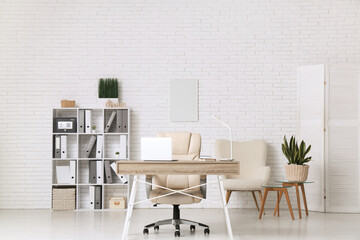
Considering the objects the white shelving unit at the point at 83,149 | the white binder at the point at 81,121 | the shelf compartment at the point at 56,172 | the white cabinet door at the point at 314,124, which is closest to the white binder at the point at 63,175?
the shelf compartment at the point at 56,172

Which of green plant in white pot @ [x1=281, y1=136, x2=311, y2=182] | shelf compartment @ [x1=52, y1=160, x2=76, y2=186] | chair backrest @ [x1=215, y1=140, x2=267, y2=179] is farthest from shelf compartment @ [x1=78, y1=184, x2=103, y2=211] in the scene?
green plant in white pot @ [x1=281, y1=136, x2=311, y2=182]

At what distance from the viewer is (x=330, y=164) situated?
22.6ft

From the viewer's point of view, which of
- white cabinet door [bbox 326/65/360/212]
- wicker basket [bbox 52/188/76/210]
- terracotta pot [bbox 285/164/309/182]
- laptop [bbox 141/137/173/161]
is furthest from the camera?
wicker basket [bbox 52/188/76/210]

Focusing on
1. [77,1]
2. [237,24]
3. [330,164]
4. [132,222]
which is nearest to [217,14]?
[237,24]

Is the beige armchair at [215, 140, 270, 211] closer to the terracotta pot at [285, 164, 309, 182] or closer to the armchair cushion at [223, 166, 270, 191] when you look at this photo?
the armchair cushion at [223, 166, 270, 191]

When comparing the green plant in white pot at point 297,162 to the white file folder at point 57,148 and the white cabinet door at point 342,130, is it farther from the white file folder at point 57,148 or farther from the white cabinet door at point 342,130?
the white file folder at point 57,148

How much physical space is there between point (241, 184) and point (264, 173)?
1.48ft

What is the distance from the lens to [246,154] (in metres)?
7.11

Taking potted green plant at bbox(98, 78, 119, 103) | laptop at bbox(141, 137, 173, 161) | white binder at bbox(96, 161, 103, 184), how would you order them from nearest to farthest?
laptop at bbox(141, 137, 173, 161) < white binder at bbox(96, 161, 103, 184) < potted green plant at bbox(98, 78, 119, 103)

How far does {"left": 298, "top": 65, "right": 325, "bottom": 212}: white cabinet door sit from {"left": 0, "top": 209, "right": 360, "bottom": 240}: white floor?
12.7 inches

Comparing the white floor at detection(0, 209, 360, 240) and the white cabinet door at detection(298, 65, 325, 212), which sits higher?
the white cabinet door at detection(298, 65, 325, 212)

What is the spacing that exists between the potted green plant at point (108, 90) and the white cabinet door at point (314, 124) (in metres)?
2.73

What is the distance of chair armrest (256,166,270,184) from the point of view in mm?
6736

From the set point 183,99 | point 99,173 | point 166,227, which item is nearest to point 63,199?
point 99,173
